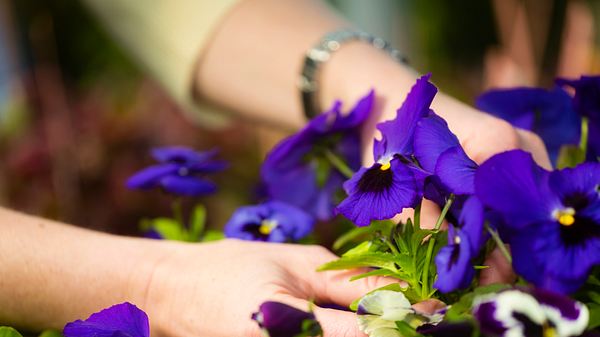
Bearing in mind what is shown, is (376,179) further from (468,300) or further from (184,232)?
(184,232)

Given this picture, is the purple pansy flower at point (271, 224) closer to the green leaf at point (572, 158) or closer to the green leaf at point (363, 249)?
the green leaf at point (363, 249)

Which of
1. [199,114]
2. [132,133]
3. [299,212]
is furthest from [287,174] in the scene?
[132,133]

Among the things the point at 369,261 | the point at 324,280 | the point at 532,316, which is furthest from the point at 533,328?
the point at 324,280

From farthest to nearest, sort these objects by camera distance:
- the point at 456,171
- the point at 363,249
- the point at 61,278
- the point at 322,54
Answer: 1. the point at 322,54
2. the point at 61,278
3. the point at 363,249
4. the point at 456,171

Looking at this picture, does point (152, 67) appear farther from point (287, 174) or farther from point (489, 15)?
point (489, 15)

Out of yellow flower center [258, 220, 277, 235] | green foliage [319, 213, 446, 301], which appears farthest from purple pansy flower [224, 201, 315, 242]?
green foliage [319, 213, 446, 301]
